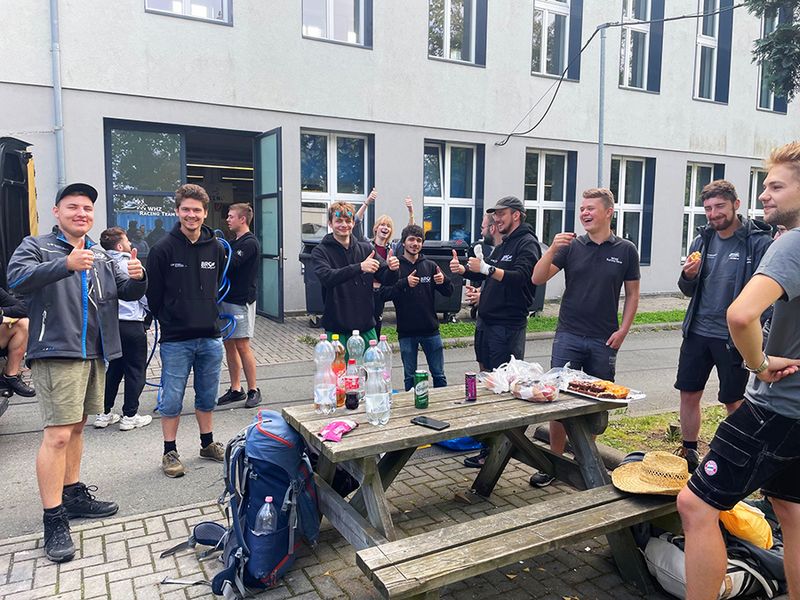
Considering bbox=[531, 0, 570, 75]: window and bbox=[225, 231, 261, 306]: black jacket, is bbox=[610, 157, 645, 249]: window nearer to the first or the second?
bbox=[531, 0, 570, 75]: window

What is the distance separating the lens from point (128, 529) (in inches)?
142

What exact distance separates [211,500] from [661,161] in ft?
50.8

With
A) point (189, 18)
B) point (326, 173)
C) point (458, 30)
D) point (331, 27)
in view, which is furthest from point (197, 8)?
point (458, 30)

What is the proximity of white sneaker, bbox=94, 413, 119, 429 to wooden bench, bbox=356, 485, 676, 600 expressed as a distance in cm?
394

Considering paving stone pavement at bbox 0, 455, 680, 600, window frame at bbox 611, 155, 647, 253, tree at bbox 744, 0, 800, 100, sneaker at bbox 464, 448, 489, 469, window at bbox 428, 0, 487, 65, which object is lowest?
paving stone pavement at bbox 0, 455, 680, 600

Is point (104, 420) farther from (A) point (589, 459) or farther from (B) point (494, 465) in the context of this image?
(A) point (589, 459)

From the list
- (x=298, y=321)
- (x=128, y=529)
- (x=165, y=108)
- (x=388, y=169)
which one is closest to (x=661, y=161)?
(x=388, y=169)

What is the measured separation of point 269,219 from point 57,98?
12.6 feet

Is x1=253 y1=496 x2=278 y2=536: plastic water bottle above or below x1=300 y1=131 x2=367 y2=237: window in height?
below

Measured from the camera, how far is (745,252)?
4.14 meters

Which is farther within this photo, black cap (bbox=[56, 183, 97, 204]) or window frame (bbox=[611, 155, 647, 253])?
window frame (bbox=[611, 155, 647, 253])

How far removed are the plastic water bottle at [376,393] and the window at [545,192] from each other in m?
11.8

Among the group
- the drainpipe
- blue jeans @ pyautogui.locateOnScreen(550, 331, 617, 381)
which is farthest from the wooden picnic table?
the drainpipe

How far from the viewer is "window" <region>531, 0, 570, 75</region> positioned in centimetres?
1433
